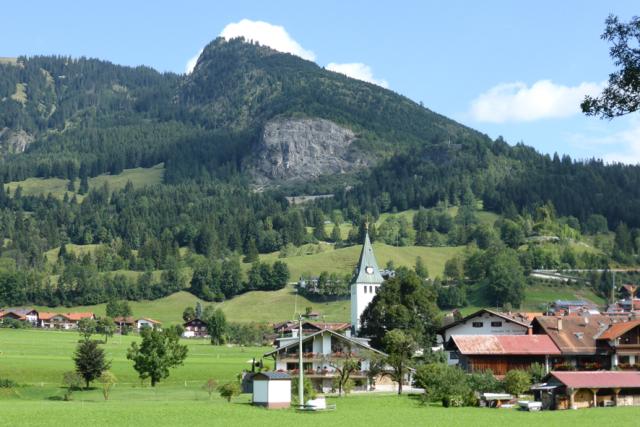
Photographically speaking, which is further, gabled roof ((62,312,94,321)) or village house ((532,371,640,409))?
gabled roof ((62,312,94,321))

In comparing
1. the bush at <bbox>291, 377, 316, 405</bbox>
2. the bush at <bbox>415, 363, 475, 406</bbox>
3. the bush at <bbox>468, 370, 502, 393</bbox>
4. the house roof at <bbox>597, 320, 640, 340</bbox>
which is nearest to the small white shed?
the bush at <bbox>291, 377, 316, 405</bbox>

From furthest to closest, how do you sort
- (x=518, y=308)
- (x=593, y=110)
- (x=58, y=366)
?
1. (x=518, y=308)
2. (x=58, y=366)
3. (x=593, y=110)

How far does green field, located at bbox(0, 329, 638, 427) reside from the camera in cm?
4516

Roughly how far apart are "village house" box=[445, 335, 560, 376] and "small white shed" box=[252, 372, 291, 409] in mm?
26466

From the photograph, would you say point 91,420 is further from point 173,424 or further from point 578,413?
point 578,413

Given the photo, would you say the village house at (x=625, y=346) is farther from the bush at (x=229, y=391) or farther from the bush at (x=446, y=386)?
the bush at (x=229, y=391)

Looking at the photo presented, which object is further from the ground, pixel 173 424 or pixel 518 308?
pixel 518 308

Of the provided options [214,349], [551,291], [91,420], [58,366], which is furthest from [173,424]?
[551,291]

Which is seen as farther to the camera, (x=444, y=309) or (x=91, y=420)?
(x=444, y=309)

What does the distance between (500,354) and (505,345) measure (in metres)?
1.29

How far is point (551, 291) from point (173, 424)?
15714 centimetres

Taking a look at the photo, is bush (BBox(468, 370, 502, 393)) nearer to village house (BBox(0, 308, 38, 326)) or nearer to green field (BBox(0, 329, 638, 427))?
green field (BBox(0, 329, 638, 427))

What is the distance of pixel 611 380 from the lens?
207 ft

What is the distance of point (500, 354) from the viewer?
3162 inches
